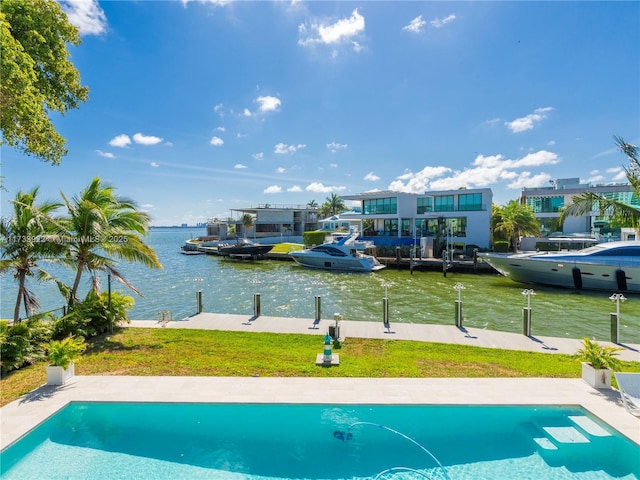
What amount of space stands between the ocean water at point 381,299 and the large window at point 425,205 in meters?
9.67

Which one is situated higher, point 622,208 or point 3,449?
point 622,208

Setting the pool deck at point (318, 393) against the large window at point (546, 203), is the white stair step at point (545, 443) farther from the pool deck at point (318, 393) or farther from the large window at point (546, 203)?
the large window at point (546, 203)

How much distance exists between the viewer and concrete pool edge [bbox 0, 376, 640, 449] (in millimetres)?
6234

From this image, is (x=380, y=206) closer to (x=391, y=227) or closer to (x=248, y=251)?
(x=391, y=227)

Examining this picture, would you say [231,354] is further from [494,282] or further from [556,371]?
[494,282]

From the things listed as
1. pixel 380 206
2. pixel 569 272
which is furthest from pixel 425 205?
pixel 569 272

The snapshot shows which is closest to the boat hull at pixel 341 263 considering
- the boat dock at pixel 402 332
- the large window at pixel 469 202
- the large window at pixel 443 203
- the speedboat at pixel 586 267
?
the large window at pixel 443 203

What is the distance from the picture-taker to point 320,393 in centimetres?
679

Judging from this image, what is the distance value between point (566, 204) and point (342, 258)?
1143 inches

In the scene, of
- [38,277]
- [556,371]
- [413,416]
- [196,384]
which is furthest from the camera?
[38,277]

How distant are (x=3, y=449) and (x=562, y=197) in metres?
54.2

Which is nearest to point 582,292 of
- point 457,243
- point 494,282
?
point 494,282

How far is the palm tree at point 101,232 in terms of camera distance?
10.4 metres

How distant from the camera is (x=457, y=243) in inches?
1458
